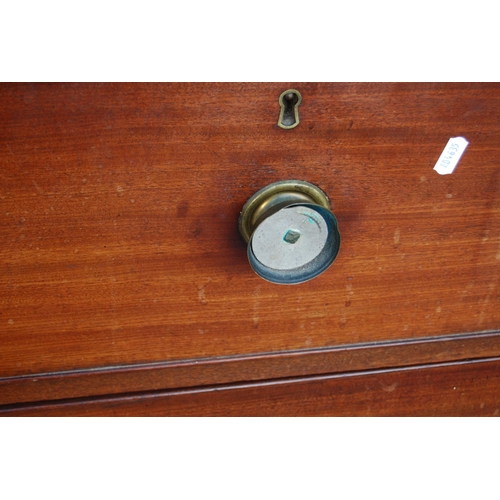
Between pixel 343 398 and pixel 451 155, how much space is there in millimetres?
364

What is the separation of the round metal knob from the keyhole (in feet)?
0.20

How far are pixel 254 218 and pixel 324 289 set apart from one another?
154 mm

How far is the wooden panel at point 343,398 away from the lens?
0.70 metres

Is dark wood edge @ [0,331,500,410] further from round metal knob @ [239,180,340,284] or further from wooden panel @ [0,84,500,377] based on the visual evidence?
round metal knob @ [239,180,340,284]

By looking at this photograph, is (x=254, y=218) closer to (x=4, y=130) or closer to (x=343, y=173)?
(x=343, y=173)

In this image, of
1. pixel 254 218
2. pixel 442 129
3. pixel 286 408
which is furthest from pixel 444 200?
pixel 286 408

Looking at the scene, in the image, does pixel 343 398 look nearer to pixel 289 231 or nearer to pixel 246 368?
Answer: pixel 246 368

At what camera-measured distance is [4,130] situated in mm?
466

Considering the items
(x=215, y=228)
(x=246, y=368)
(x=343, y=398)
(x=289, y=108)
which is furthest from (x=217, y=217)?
(x=343, y=398)

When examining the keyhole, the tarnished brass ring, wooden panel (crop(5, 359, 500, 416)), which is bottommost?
wooden panel (crop(5, 359, 500, 416))

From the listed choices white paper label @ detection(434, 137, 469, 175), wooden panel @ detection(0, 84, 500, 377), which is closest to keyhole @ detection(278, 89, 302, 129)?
wooden panel @ detection(0, 84, 500, 377)

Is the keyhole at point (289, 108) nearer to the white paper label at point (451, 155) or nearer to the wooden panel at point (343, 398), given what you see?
the white paper label at point (451, 155)

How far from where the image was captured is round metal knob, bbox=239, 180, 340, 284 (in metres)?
0.49

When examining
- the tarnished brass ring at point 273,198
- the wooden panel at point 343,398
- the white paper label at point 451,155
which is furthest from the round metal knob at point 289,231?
the wooden panel at point 343,398
